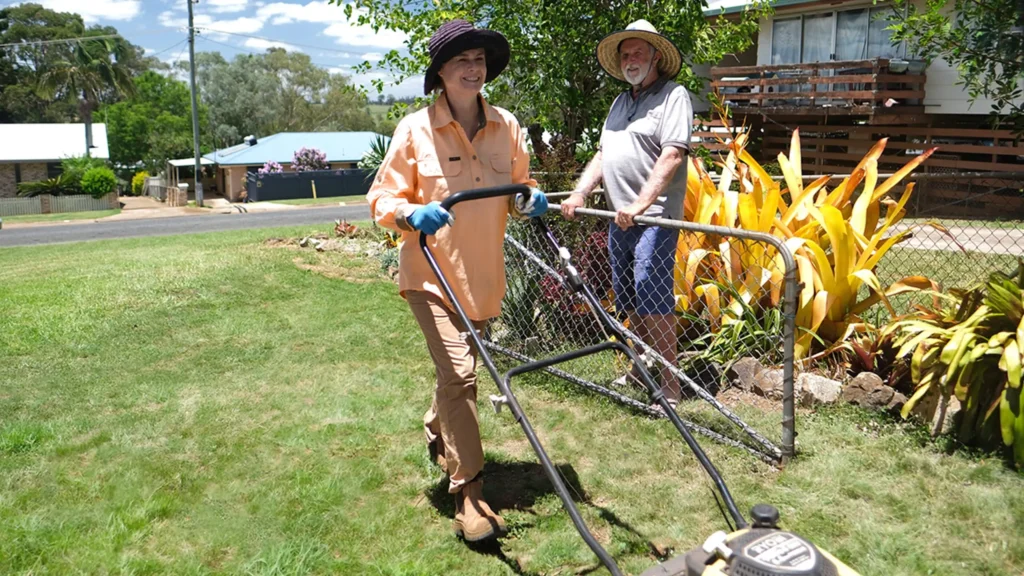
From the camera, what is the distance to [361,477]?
3.98 m

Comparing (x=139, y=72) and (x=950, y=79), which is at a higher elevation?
(x=139, y=72)

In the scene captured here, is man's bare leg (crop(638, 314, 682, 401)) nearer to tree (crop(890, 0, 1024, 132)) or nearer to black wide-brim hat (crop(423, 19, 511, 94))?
black wide-brim hat (crop(423, 19, 511, 94))

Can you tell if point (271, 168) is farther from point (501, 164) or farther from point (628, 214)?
point (501, 164)

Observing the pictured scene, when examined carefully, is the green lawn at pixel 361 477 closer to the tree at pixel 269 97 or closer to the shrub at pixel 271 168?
the shrub at pixel 271 168

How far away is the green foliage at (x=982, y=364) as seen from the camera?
139 inches

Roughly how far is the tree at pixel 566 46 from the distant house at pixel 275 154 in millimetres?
37744

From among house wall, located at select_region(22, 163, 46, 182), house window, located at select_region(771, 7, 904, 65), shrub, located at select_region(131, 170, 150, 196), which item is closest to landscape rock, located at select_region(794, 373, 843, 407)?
house window, located at select_region(771, 7, 904, 65)

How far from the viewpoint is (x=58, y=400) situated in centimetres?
513

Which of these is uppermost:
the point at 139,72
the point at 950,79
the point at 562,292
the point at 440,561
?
the point at 139,72

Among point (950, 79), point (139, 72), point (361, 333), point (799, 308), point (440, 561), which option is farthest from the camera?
point (139, 72)

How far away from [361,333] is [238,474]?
2614 millimetres

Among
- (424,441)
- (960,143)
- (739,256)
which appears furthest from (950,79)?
(424,441)

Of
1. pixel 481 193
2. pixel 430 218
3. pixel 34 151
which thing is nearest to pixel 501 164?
pixel 481 193

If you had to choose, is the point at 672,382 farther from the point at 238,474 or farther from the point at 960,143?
the point at 960,143
